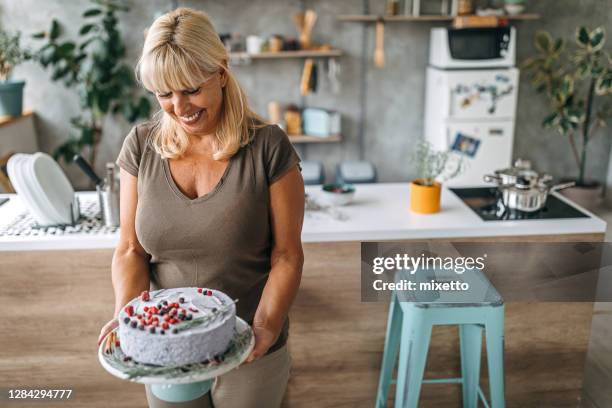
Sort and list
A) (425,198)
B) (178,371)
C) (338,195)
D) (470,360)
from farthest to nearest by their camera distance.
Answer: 1. (338,195)
2. (425,198)
3. (470,360)
4. (178,371)

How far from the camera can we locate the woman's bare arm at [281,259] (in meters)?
1.32

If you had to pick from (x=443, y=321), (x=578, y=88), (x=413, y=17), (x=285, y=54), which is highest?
(x=413, y=17)

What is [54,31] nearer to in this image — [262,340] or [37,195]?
[37,195]

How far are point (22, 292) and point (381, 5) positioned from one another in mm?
3894

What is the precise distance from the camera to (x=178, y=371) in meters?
1.12

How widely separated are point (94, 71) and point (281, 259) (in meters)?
3.87

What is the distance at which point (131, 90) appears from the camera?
5004 millimetres

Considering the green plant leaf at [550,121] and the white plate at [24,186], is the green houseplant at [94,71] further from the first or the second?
the green plant leaf at [550,121]

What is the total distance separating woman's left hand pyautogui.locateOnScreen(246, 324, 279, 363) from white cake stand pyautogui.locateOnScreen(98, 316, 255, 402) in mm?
38

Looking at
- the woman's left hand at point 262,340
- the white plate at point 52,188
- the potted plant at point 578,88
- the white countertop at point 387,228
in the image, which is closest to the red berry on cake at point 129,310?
the woman's left hand at point 262,340

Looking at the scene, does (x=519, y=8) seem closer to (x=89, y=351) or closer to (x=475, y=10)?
(x=475, y=10)

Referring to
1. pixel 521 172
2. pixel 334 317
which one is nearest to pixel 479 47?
pixel 521 172

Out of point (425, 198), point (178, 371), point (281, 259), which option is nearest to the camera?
point (178, 371)

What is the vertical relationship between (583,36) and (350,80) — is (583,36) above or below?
above
